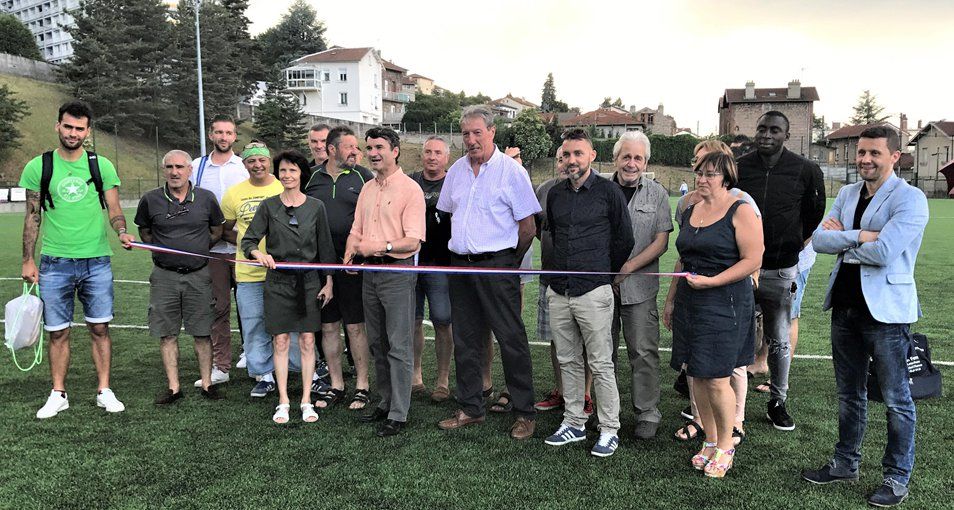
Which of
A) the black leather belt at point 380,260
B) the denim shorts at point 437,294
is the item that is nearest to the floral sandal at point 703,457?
the denim shorts at point 437,294

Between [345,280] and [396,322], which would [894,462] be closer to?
[396,322]

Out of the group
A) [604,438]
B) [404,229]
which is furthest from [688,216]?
[404,229]

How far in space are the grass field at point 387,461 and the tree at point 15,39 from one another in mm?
67292

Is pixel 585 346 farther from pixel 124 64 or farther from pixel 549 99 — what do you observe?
pixel 549 99

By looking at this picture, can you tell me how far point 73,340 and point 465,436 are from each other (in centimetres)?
528

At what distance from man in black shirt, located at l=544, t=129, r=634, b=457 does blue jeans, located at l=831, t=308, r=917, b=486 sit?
4.34 ft

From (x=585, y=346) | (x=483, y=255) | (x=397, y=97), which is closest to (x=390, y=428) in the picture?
(x=483, y=255)

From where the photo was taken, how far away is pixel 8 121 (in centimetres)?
3931

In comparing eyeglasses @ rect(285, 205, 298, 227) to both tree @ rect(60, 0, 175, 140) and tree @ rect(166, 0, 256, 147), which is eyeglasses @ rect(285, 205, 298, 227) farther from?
tree @ rect(166, 0, 256, 147)

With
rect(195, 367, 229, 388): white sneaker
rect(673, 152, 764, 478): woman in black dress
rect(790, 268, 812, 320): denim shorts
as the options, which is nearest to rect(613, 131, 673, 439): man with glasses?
rect(673, 152, 764, 478): woman in black dress

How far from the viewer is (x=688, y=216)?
160 inches

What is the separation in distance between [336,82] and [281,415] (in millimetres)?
76739

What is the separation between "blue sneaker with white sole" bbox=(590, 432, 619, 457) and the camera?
416cm

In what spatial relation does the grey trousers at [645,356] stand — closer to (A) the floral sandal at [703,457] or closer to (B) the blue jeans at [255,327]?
(A) the floral sandal at [703,457]
